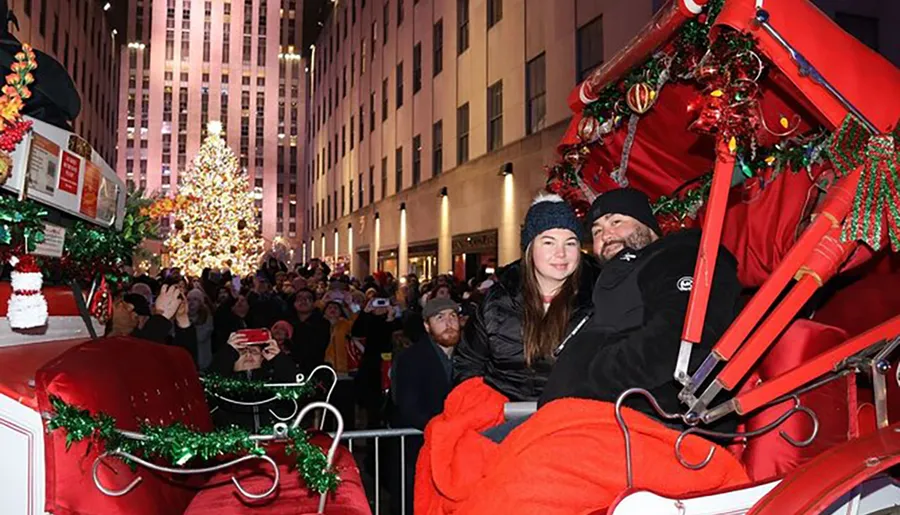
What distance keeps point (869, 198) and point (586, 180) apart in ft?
7.39

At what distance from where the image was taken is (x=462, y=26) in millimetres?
21562

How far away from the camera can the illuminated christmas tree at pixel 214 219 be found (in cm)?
3294

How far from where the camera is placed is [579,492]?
255 centimetres

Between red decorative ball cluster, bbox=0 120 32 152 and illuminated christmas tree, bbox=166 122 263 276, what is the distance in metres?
30.4

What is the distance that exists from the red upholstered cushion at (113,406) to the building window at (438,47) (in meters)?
20.4

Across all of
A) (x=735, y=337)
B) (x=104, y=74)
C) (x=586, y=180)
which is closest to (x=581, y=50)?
(x=586, y=180)

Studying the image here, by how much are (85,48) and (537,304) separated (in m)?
46.5

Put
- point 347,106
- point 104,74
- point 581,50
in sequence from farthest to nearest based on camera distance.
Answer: point 104,74 < point 347,106 < point 581,50

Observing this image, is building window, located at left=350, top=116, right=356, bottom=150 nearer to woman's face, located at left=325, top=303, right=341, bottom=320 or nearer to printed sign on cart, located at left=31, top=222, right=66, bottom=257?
woman's face, located at left=325, top=303, right=341, bottom=320

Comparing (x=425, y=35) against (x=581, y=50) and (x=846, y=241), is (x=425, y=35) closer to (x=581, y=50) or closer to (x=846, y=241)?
(x=581, y=50)

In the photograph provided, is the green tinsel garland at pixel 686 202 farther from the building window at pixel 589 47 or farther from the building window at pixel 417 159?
the building window at pixel 417 159

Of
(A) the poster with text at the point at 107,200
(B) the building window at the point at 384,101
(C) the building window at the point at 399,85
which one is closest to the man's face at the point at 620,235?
(A) the poster with text at the point at 107,200

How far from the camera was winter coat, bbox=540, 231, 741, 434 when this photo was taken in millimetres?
2764

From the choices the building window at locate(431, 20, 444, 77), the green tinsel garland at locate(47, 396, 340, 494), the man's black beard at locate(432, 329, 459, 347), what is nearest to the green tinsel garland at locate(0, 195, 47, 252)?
the green tinsel garland at locate(47, 396, 340, 494)
